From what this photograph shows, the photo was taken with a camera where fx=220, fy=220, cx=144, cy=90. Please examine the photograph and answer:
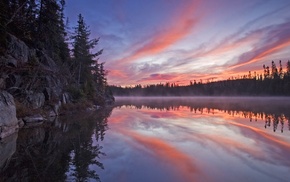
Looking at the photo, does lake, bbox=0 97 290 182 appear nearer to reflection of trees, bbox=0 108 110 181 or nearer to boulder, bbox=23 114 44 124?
reflection of trees, bbox=0 108 110 181

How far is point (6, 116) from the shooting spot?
10609 millimetres

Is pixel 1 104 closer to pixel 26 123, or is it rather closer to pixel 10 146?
pixel 10 146

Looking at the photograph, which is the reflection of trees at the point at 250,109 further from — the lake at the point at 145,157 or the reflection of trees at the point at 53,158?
the reflection of trees at the point at 53,158

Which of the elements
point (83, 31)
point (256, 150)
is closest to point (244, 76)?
point (83, 31)

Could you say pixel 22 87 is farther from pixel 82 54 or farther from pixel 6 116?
pixel 82 54

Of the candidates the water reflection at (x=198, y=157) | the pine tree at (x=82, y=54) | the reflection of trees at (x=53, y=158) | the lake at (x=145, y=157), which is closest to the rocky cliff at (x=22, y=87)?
the lake at (x=145, y=157)

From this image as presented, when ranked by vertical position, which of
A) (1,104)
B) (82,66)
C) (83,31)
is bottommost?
(1,104)

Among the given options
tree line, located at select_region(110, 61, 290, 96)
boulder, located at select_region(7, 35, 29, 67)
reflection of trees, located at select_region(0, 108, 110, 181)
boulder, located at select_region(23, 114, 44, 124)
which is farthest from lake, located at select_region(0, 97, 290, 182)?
tree line, located at select_region(110, 61, 290, 96)

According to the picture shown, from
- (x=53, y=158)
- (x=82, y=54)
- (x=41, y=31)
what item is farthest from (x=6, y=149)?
(x=82, y=54)

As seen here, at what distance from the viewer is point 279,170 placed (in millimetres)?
6242

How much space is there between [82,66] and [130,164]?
110ft

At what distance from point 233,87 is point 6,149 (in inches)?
5072

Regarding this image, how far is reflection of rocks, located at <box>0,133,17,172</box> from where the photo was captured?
22.0 ft

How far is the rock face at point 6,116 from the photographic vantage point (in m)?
10.0
